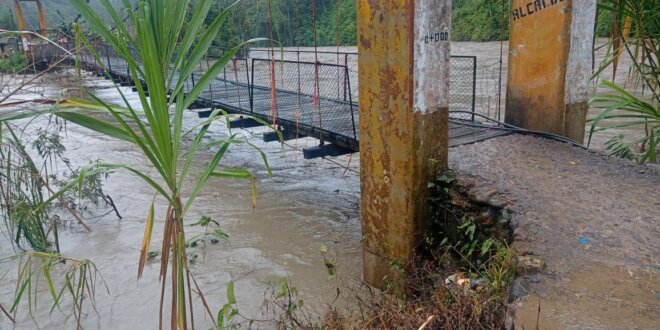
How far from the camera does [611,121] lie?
8750mm

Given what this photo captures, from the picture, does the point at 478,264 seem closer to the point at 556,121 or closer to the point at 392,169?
the point at 392,169

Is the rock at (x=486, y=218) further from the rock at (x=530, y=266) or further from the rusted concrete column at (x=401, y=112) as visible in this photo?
the rock at (x=530, y=266)

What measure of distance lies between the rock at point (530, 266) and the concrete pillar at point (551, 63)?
1.97 m

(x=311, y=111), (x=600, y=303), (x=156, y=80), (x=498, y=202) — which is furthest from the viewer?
(x=311, y=111)

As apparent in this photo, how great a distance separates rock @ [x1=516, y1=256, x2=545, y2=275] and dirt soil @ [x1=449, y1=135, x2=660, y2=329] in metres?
0.03

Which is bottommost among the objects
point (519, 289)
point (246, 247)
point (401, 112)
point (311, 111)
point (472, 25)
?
point (246, 247)

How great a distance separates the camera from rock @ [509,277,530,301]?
6.68ft

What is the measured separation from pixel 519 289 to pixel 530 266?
0.58 ft

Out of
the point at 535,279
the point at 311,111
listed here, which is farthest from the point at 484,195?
the point at 311,111

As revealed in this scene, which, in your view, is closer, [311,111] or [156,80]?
[156,80]

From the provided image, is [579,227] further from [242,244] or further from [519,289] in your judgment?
[242,244]

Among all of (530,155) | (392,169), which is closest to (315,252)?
(392,169)

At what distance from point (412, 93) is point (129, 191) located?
4.53 meters

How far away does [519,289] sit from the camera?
208 cm
